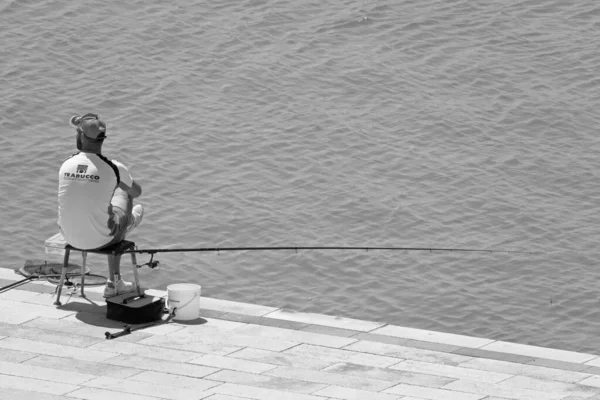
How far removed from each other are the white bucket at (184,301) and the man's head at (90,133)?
3.73 ft

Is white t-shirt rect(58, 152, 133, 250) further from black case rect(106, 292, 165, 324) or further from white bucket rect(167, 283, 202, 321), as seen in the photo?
white bucket rect(167, 283, 202, 321)

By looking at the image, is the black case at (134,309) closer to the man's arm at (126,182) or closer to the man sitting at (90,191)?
the man sitting at (90,191)

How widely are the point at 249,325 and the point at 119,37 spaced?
33.8ft

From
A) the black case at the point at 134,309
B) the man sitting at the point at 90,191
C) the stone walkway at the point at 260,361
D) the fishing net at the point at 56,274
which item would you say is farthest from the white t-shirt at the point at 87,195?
the fishing net at the point at 56,274

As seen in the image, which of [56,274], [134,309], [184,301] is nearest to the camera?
[134,309]

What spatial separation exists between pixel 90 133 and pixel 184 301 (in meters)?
1.35

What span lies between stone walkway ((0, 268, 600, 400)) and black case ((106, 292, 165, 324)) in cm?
9

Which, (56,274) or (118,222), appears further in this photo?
(56,274)

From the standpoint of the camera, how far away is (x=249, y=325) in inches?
380

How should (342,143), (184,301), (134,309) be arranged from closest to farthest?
(134,309), (184,301), (342,143)

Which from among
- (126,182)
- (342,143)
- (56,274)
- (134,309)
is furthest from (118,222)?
(342,143)

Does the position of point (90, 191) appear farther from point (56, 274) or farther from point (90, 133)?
point (56, 274)

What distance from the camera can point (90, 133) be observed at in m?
9.60

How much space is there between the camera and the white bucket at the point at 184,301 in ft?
31.7
